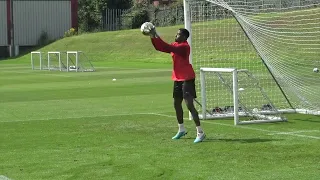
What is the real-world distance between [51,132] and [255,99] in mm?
6386

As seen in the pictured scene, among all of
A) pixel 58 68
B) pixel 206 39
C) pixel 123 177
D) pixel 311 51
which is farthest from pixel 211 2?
pixel 58 68

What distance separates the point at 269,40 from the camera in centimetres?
1720

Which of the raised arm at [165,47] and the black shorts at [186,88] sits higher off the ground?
the raised arm at [165,47]

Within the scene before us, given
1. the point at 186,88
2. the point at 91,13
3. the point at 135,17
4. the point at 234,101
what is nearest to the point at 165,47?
the point at 186,88

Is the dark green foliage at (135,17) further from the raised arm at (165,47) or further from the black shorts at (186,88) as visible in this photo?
the raised arm at (165,47)

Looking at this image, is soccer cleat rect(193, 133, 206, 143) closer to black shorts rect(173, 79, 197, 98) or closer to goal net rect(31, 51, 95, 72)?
black shorts rect(173, 79, 197, 98)

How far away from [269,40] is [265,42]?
16 centimetres

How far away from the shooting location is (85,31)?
2879 inches

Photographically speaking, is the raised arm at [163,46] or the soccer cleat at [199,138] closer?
the raised arm at [163,46]

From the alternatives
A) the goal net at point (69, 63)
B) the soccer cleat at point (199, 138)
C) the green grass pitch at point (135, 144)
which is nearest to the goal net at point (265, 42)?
the green grass pitch at point (135, 144)

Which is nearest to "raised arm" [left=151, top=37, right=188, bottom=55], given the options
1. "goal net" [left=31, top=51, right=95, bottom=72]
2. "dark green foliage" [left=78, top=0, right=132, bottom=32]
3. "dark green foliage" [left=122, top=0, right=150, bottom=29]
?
"goal net" [left=31, top=51, right=95, bottom=72]

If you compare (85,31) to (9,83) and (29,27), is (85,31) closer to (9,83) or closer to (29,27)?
(29,27)

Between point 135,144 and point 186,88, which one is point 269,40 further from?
point 135,144

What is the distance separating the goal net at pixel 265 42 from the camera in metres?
16.7
